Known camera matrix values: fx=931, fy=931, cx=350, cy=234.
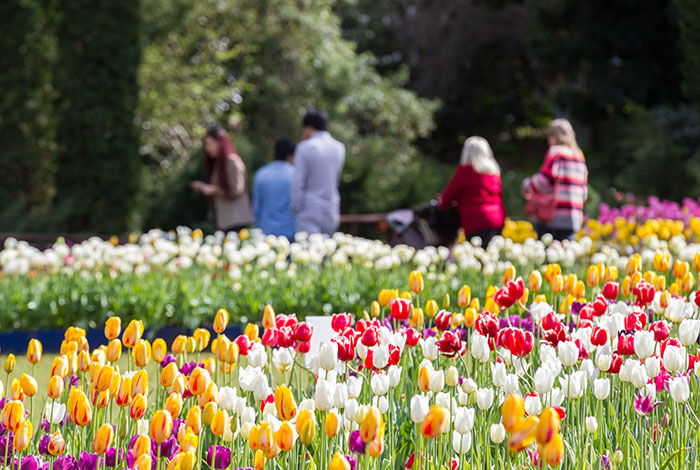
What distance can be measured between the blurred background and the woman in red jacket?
441 centimetres

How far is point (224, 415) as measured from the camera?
1.92 metres

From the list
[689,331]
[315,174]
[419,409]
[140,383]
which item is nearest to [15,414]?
[140,383]

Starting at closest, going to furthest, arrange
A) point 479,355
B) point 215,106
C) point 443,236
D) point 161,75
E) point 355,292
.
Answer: point 479,355 → point 355,292 → point 443,236 → point 161,75 → point 215,106

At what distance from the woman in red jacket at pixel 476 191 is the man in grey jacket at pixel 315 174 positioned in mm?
969

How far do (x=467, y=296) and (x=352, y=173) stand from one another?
1109cm

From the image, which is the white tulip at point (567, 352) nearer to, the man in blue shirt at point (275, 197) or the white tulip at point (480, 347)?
the white tulip at point (480, 347)

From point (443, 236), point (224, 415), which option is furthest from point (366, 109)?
point (224, 415)

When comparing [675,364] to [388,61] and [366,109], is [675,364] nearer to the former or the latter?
[366,109]

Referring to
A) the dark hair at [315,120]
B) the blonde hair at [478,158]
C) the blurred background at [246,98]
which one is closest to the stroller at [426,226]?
the blonde hair at [478,158]

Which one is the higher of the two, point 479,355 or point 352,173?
point 352,173

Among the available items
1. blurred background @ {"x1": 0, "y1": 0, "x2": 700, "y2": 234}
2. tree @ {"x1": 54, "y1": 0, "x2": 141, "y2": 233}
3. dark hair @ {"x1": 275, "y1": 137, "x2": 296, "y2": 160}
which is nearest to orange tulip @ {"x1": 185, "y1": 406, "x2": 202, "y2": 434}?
dark hair @ {"x1": 275, "y1": 137, "x2": 296, "y2": 160}

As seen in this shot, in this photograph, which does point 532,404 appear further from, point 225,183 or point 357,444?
point 225,183

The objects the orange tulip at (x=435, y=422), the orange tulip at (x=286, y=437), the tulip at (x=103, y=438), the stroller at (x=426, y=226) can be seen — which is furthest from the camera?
the stroller at (x=426, y=226)

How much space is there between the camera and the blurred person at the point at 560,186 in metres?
7.41
